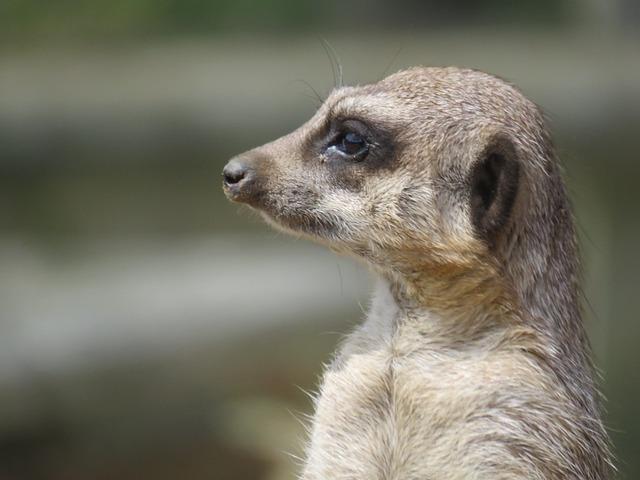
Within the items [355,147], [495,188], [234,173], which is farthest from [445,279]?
[234,173]

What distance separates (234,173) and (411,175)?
13.9 inches

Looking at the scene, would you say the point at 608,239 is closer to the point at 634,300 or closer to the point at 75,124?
the point at 634,300

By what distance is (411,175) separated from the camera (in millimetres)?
1988

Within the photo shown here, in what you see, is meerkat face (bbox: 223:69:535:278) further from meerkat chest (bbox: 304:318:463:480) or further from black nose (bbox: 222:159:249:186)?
meerkat chest (bbox: 304:318:463:480)

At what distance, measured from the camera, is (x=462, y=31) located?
5016mm

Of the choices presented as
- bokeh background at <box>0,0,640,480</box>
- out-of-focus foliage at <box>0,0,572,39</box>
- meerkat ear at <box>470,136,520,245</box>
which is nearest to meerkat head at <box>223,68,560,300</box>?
meerkat ear at <box>470,136,520,245</box>

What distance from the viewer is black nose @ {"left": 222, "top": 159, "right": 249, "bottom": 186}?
6.56 ft

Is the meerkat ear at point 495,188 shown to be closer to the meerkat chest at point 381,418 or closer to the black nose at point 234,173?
the meerkat chest at point 381,418

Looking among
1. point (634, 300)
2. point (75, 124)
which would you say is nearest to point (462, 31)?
point (634, 300)

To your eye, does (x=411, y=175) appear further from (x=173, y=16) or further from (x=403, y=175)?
(x=173, y=16)

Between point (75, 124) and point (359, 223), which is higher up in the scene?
point (359, 223)

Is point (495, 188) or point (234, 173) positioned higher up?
point (495, 188)

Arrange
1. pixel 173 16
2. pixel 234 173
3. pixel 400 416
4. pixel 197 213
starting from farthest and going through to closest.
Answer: pixel 197 213
pixel 173 16
pixel 234 173
pixel 400 416

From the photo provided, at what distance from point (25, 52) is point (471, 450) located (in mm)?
4370
